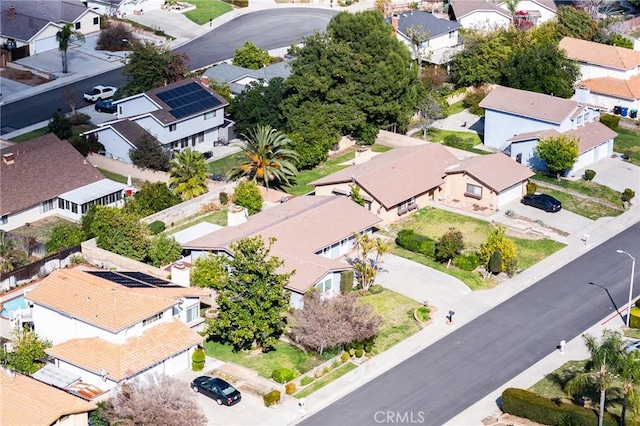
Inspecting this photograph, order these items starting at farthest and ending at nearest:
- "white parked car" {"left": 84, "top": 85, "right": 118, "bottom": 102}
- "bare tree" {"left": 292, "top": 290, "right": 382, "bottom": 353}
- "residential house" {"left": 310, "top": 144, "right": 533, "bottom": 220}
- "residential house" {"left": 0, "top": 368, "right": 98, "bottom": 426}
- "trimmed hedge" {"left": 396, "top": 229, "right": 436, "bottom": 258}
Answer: "white parked car" {"left": 84, "top": 85, "right": 118, "bottom": 102}, "residential house" {"left": 310, "top": 144, "right": 533, "bottom": 220}, "trimmed hedge" {"left": 396, "top": 229, "right": 436, "bottom": 258}, "bare tree" {"left": 292, "top": 290, "right": 382, "bottom": 353}, "residential house" {"left": 0, "top": 368, "right": 98, "bottom": 426}

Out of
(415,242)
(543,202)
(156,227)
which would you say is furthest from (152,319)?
(543,202)

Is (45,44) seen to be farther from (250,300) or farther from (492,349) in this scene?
(492,349)

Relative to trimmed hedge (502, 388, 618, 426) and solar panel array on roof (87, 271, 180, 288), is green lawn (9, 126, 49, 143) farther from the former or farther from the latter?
trimmed hedge (502, 388, 618, 426)

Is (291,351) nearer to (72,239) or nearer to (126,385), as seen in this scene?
(126,385)

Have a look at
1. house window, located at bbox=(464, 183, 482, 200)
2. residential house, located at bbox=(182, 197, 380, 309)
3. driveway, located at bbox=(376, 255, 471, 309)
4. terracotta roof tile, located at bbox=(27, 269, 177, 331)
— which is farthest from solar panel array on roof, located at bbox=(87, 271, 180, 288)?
house window, located at bbox=(464, 183, 482, 200)

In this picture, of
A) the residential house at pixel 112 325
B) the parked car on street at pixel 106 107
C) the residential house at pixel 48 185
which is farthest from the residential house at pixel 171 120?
the residential house at pixel 112 325

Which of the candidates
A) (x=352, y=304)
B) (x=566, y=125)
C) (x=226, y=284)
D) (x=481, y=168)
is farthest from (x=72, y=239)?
(x=566, y=125)
